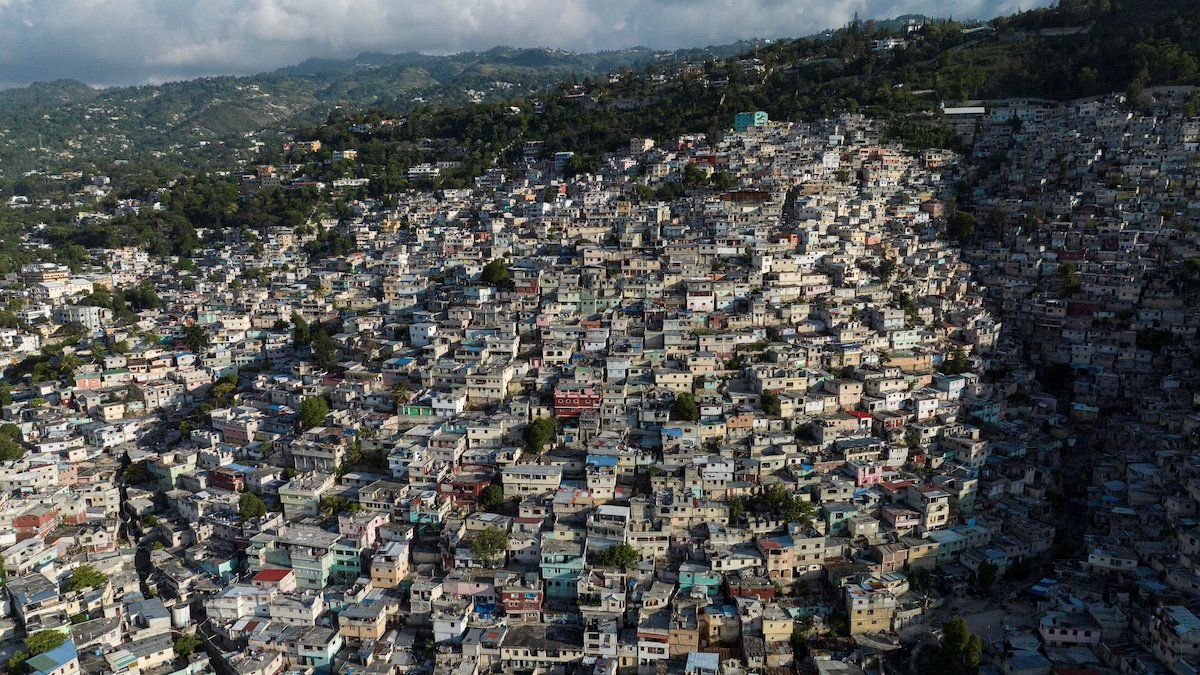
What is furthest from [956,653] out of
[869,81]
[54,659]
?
[869,81]

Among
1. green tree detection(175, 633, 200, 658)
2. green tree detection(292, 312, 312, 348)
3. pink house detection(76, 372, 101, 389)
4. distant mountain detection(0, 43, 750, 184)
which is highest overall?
distant mountain detection(0, 43, 750, 184)

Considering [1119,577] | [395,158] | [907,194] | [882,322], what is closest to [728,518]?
[1119,577]

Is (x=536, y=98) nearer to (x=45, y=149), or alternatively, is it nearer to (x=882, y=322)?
(x=882, y=322)

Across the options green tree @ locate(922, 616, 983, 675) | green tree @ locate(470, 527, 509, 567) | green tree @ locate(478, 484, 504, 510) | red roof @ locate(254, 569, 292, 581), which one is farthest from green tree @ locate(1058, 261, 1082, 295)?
red roof @ locate(254, 569, 292, 581)

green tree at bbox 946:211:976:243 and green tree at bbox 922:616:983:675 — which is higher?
green tree at bbox 946:211:976:243

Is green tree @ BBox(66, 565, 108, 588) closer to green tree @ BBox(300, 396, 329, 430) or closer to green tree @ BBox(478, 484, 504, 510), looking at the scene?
green tree @ BBox(300, 396, 329, 430)

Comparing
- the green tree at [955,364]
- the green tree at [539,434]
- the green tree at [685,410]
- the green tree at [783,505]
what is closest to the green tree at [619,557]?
the green tree at [783,505]
